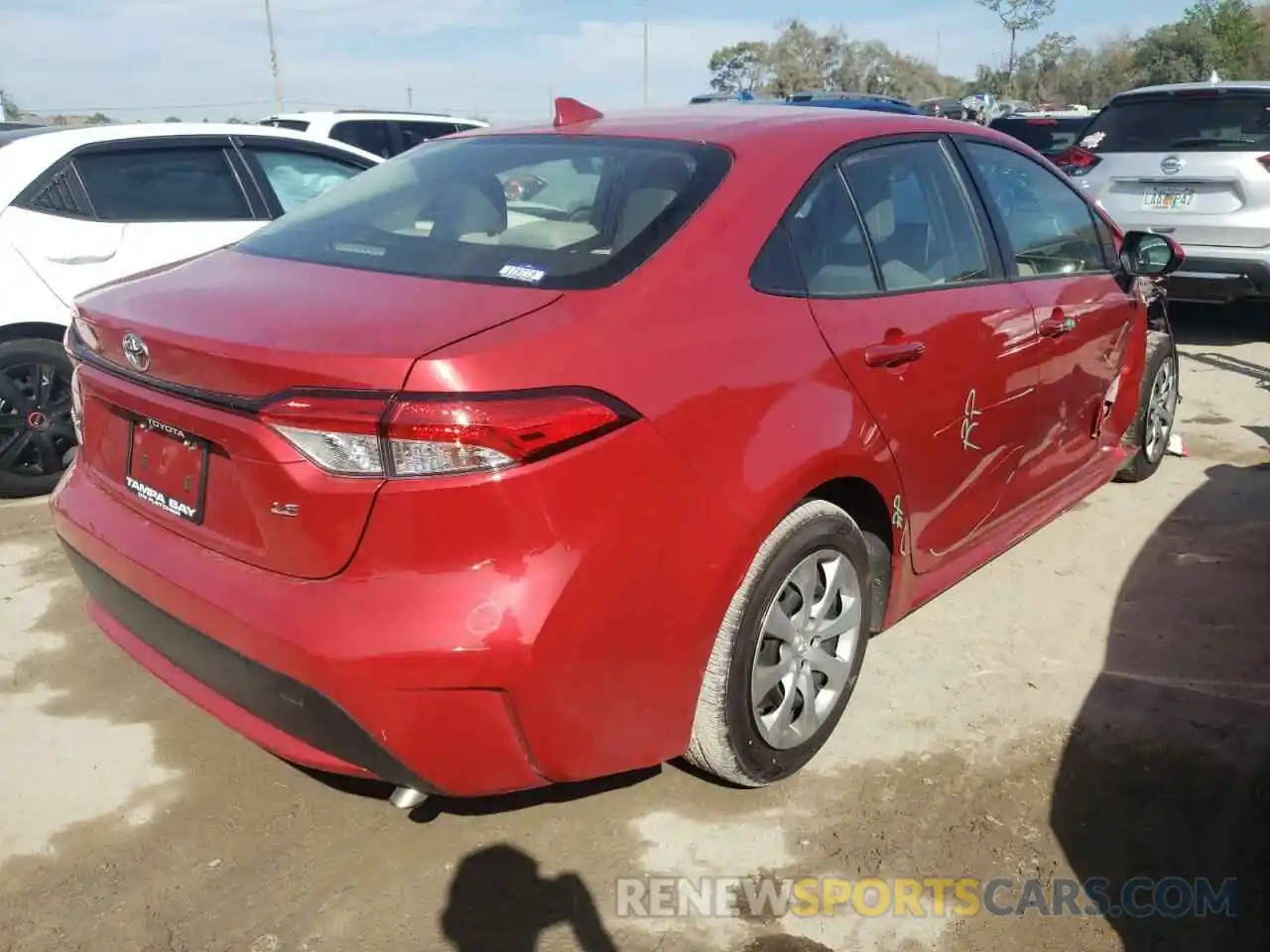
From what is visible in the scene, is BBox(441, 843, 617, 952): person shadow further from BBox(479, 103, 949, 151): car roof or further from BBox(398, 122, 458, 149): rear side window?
BBox(398, 122, 458, 149): rear side window

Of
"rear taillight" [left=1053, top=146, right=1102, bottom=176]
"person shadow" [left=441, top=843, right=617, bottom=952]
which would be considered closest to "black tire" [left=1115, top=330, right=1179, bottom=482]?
"person shadow" [left=441, top=843, right=617, bottom=952]

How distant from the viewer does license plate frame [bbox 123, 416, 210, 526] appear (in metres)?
2.23

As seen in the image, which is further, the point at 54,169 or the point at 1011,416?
the point at 54,169

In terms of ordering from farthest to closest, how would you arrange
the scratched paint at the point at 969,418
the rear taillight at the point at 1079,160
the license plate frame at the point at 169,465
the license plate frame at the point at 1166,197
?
the rear taillight at the point at 1079,160 < the license plate frame at the point at 1166,197 < the scratched paint at the point at 969,418 < the license plate frame at the point at 169,465

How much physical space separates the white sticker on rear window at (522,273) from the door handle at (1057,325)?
189 centimetres

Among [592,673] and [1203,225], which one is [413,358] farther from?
[1203,225]

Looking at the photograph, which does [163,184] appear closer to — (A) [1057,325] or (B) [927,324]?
(B) [927,324]

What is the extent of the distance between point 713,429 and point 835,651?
88 cm

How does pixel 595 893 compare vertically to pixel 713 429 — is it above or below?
below

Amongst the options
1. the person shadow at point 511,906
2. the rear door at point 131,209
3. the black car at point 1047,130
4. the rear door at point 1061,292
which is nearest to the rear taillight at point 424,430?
the person shadow at point 511,906

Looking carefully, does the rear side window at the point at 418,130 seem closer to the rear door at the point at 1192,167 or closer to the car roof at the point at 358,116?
the car roof at the point at 358,116

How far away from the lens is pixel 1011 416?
338 cm

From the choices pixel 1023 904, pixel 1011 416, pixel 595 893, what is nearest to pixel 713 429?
pixel 595 893

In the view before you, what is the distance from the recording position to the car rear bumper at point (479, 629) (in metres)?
1.99
